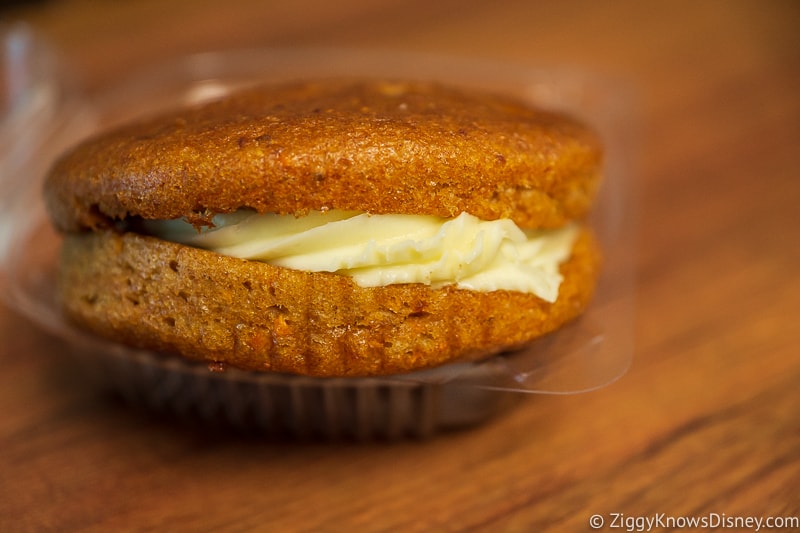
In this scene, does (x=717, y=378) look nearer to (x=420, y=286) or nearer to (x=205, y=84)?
(x=420, y=286)

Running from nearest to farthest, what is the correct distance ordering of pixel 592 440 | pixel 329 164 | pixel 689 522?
pixel 329 164, pixel 689 522, pixel 592 440

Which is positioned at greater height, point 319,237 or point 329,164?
point 329,164

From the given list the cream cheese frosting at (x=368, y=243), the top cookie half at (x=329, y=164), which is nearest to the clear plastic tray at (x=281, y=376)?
the cream cheese frosting at (x=368, y=243)

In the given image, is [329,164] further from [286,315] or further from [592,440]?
[592,440]

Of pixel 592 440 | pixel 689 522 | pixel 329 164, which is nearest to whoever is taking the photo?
pixel 329 164

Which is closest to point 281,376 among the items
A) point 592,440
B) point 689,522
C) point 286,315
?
point 286,315

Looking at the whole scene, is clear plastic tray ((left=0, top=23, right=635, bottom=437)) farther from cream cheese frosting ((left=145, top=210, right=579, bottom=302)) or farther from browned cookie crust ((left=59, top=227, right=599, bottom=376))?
cream cheese frosting ((left=145, top=210, right=579, bottom=302))
